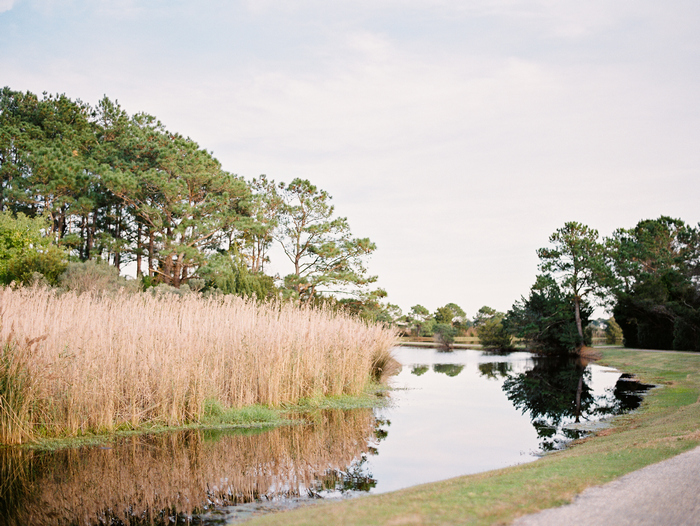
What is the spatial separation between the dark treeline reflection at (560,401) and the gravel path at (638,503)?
3.52 m

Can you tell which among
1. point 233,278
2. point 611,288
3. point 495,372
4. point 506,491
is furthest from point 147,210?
point 611,288

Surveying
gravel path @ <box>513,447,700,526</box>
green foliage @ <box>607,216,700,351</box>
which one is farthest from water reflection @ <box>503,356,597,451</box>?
green foliage @ <box>607,216,700,351</box>

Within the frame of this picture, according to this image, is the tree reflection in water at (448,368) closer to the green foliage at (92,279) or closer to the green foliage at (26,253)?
the green foliage at (92,279)

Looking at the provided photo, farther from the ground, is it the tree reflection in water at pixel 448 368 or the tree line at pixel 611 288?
the tree line at pixel 611 288

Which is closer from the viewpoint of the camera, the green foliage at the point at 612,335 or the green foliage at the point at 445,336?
the green foliage at the point at 445,336

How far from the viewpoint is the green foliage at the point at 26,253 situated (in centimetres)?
2089

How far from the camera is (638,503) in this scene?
3.55m

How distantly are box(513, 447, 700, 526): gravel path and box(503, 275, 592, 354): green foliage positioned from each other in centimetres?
2774

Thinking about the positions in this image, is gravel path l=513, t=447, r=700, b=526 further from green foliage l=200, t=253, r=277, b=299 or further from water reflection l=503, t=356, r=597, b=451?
green foliage l=200, t=253, r=277, b=299

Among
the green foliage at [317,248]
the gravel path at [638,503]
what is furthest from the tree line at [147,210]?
the gravel path at [638,503]

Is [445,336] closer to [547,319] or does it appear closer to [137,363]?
[547,319]

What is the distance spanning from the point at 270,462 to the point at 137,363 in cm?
266

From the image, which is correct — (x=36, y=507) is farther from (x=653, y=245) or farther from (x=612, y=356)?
(x=653, y=245)

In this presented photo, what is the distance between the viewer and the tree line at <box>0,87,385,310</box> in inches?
1012
